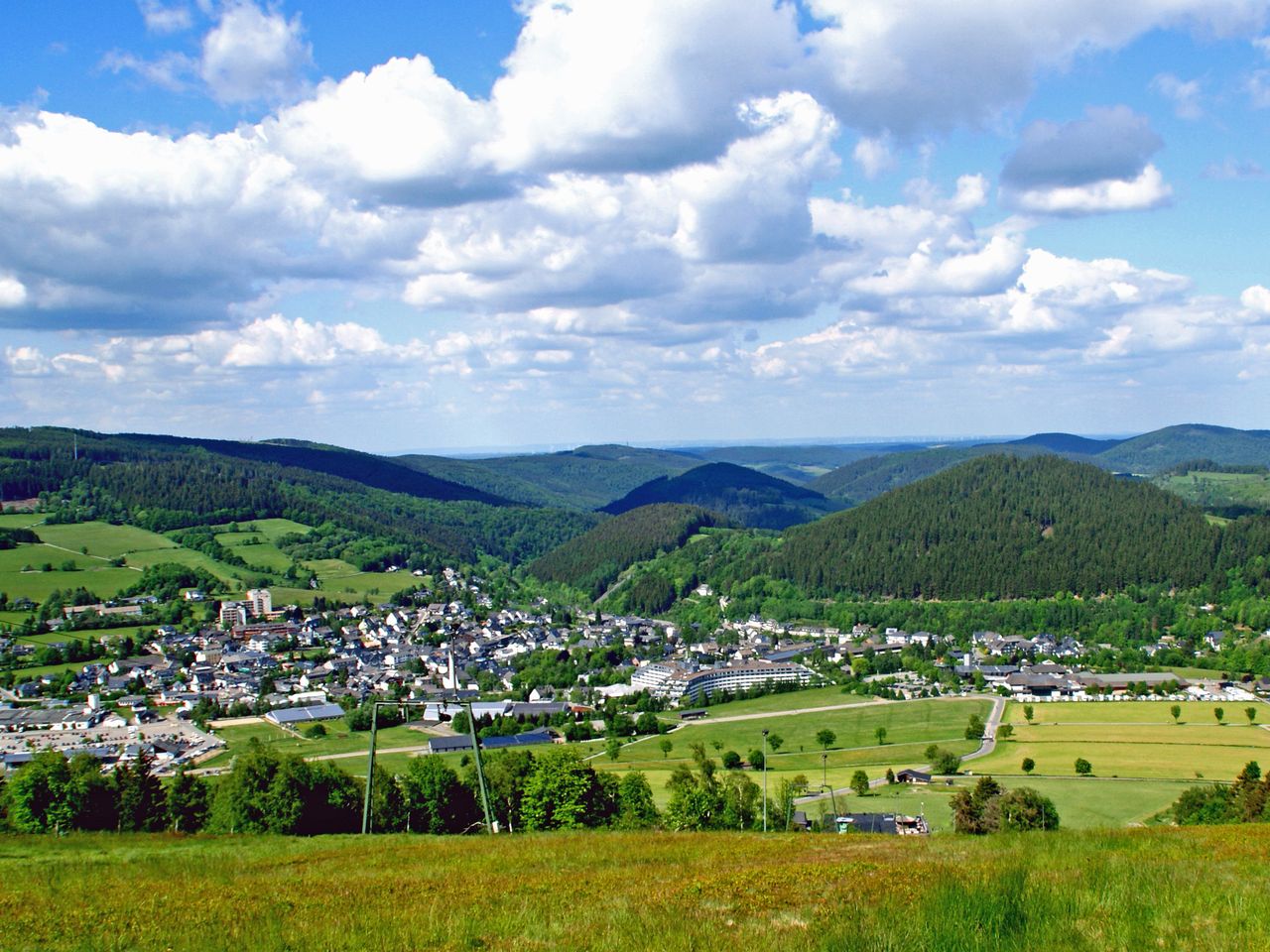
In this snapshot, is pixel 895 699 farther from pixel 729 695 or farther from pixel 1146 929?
pixel 1146 929

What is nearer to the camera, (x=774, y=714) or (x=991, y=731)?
(x=991, y=731)

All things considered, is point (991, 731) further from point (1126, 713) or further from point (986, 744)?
point (1126, 713)

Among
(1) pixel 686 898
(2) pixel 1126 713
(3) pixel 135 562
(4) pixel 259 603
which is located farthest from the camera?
(3) pixel 135 562

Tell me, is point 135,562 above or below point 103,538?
below

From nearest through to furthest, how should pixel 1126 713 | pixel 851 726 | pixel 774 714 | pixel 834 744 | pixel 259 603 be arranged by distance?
pixel 834 744
pixel 851 726
pixel 1126 713
pixel 774 714
pixel 259 603

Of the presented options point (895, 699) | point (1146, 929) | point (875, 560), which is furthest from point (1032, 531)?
point (1146, 929)

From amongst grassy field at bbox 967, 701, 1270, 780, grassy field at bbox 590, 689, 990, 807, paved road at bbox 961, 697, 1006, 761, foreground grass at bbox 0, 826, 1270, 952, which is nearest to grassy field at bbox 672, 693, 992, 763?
grassy field at bbox 590, 689, 990, 807

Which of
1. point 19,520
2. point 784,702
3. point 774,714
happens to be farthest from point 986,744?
point 19,520
